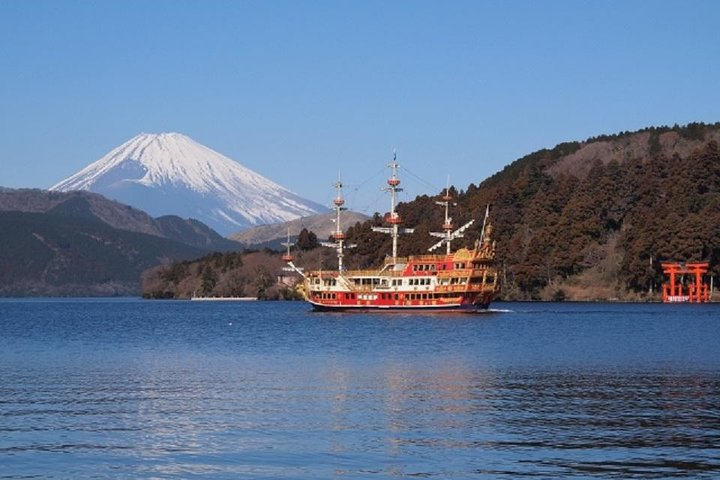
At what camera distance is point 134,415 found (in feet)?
116

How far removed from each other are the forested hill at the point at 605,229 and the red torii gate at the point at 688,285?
2.33m

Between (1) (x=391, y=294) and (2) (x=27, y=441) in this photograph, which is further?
(1) (x=391, y=294)

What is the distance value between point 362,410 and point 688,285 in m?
115

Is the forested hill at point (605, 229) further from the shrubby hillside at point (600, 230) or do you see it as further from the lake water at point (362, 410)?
the lake water at point (362, 410)

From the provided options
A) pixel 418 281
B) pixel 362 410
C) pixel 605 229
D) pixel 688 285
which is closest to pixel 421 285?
pixel 418 281

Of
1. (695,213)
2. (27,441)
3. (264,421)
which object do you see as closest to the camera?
(27,441)

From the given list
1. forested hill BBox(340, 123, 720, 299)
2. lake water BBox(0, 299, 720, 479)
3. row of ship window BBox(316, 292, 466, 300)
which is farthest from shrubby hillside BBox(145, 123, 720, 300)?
lake water BBox(0, 299, 720, 479)

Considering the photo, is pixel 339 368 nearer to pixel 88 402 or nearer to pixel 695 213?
pixel 88 402

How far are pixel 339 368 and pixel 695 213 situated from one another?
110 m

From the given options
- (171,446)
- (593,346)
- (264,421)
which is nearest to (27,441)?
(171,446)

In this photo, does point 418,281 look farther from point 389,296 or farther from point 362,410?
point 362,410

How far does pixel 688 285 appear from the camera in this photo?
146 m

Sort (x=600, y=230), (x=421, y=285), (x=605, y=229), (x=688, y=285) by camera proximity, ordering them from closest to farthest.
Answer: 1. (x=421, y=285)
2. (x=688, y=285)
3. (x=600, y=230)
4. (x=605, y=229)

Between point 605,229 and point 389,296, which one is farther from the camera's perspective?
point 605,229
